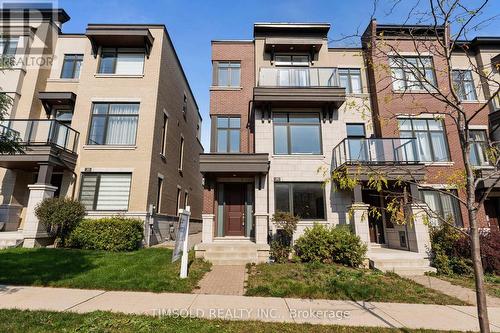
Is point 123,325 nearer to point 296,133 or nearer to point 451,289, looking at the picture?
point 451,289

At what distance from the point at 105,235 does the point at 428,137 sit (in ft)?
57.6

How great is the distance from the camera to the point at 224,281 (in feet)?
26.6

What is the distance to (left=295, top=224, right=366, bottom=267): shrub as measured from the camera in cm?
1050

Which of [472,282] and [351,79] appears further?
[351,79]

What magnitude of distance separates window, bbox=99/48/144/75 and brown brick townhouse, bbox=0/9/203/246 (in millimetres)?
59

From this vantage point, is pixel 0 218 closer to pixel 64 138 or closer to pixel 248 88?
pixel 64 138

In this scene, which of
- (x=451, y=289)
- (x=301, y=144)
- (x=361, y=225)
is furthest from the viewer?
(x=301, y=144)

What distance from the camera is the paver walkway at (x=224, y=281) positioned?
7133 mm

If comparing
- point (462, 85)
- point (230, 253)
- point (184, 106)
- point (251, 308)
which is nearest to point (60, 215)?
point (230, 253)

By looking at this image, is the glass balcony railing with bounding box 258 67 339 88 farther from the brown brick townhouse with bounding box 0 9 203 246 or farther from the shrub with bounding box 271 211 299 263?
the shrub with bounding box 271 211 299 263

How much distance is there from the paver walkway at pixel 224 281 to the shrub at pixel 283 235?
1.83 m

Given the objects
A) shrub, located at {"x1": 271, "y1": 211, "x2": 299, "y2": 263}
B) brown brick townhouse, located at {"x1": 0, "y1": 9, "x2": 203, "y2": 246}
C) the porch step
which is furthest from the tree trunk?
brown brick townhouse, located at {"x1": 0, "y1": 9, "x2": 203, "y2": 246}

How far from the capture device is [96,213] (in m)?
Answer: 13.3

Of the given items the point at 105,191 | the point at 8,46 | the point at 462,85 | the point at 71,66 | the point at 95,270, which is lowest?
the point at 95,270
